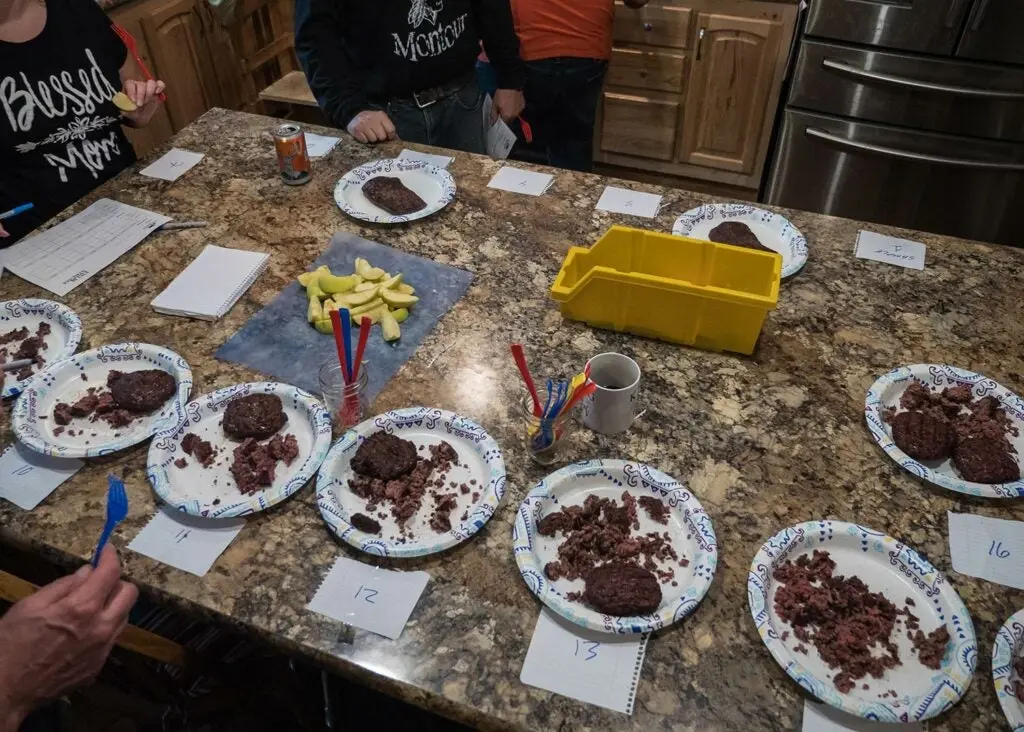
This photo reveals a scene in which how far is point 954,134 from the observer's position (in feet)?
9.01

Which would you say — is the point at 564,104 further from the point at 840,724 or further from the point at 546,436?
the point at 840,724

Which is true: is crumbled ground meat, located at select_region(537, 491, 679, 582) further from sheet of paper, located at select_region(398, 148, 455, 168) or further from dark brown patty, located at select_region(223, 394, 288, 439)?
sheet of paper, located at select_region(398, 148, 455, 168)

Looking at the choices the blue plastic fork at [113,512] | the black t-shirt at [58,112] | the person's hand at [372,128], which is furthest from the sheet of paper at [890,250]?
the black t-shirt at [58,112]

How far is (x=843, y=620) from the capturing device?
3.20 ft

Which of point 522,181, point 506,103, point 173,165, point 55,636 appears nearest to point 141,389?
point 55,636

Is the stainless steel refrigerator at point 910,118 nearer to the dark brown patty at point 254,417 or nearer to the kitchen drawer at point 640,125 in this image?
the kitchen drawer at point 640,125

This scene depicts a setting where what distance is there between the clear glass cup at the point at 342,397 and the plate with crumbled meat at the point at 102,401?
0.26 m

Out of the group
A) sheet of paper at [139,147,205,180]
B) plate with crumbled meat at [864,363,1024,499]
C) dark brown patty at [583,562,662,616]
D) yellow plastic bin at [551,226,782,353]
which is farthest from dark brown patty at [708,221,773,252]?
sheet of paper at [139,147,205,180]

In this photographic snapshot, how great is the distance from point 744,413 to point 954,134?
7.21 ft

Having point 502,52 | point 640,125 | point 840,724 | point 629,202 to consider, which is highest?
point 502,52

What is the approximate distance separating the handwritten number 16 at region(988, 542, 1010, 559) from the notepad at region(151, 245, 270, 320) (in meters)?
1.45

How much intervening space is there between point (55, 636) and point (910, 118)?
10.2ft

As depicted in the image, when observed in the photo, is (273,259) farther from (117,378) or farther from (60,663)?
(60,663)

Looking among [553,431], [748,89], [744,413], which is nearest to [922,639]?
[744,413]
